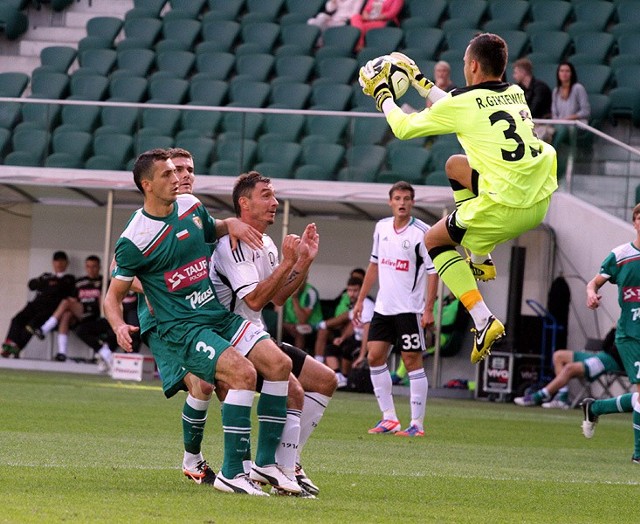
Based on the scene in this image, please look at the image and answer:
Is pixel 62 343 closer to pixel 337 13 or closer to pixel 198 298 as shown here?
pixel 337 13

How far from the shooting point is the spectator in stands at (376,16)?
20.9 meters

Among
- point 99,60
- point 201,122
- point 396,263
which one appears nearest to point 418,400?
point 396,263

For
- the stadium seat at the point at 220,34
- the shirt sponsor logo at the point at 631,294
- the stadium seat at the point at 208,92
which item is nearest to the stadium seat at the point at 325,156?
the stadium seat at the point at 208,92

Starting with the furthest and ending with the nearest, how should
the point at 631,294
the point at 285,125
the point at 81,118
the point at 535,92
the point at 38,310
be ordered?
the point at 38,310
the point at 81,118
the point at 285,125
the point at 535,92
the point at 631,294

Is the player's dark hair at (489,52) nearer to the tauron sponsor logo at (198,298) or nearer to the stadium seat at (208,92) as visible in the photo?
the tauron sponsor logo at (198,298)

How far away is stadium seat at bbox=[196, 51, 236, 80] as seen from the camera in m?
20.9

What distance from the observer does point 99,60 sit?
2161 centimetres

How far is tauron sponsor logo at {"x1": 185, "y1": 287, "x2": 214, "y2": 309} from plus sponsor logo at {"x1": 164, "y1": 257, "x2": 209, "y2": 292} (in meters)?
0.06

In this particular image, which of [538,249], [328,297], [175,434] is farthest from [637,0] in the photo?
[175,434]

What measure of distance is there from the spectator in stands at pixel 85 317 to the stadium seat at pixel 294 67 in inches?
165

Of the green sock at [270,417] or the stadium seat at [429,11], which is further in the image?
the stadium seat at [429,11]

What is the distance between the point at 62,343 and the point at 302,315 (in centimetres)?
360

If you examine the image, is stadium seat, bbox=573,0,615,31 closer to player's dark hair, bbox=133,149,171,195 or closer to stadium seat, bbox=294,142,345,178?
stadium seat, bbox=294,142,345,178

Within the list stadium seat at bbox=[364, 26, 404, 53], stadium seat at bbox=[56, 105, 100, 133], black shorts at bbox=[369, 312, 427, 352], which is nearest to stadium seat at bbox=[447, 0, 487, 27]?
stadium seat at bbox=[364, 26, 404, 53]
